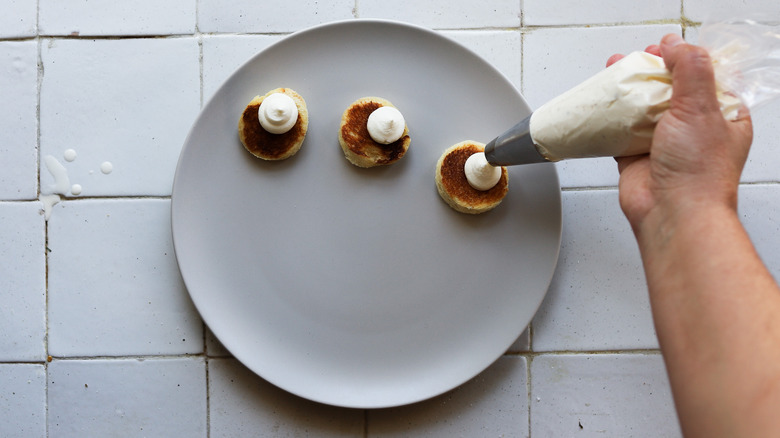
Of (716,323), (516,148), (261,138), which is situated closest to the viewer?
(716,323)

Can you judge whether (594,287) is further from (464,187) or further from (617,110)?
(617,110)

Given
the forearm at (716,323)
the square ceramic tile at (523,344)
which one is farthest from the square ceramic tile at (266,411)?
the forearm at (716,323)

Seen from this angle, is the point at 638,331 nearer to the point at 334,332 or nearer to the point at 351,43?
the point at 334,332

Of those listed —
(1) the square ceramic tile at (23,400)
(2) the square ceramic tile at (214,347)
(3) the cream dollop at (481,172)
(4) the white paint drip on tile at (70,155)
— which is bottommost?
(1) the square ceramic tile at (23,400)

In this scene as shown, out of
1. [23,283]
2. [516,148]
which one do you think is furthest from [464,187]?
[23,283]

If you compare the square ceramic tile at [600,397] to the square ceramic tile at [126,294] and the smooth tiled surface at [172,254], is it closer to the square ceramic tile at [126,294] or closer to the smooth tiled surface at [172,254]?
the smooth tiled surface at [172,254]

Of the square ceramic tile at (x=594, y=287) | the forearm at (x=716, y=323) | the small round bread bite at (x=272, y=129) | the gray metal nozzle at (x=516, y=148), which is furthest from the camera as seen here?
the square ceramic tile at (x=594, y=287)

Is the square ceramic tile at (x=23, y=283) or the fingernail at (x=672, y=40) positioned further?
the square ceramic tile at (x=23, y=283)

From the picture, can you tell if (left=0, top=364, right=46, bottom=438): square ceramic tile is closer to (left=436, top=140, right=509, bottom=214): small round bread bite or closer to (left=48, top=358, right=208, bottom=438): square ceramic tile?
(left=48, top=358, right=208, bottom=438): square ceramic tile
